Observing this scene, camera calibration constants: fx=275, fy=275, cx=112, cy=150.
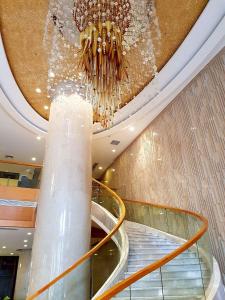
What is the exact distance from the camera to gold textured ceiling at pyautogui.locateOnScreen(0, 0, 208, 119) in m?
5.75

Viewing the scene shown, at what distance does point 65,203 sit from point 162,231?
2.83 m

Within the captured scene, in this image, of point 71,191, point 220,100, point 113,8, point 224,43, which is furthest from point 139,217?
point 113,8

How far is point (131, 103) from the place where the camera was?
9141 millimetres

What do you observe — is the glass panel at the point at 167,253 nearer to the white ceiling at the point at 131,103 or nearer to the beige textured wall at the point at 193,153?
the beige textured wall at the point at 193,153

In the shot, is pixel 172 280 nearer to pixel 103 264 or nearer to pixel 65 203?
pixel 103 264

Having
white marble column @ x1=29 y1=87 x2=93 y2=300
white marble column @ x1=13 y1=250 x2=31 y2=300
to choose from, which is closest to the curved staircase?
white marble column @ x1=29 y1=87 x2=93 y2=300

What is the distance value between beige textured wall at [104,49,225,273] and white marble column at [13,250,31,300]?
18.4ft

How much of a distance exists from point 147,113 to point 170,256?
6.16 m

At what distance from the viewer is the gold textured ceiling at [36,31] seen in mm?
5754

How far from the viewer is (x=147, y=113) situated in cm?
924

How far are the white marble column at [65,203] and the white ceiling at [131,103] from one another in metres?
1.68

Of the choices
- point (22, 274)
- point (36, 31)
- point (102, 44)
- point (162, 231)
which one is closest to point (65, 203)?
point (162, 231)

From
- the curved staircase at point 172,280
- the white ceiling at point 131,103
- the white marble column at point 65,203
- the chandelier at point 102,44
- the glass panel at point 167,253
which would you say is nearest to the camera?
the curved staircase at point 172,280

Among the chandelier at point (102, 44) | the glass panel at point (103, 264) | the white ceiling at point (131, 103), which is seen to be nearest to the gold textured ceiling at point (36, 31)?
the white ceiling at point (131, 103)
